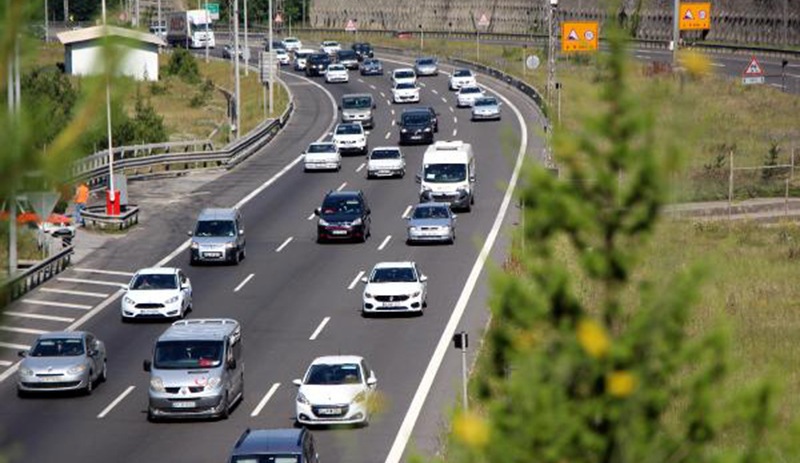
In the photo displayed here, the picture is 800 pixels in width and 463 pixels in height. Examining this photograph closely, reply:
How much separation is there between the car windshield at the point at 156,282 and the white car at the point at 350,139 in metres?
29.7

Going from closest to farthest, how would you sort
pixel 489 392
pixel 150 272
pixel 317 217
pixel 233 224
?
pixel 489 392 → pixel 150 272 → pixel 233 224 → pixel 317 217

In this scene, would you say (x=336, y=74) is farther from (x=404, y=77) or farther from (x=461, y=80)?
(x=461, y=80)

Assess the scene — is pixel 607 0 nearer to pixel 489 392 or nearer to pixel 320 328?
pixel 489 392

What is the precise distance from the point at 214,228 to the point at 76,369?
1558cm

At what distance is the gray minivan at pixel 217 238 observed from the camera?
162ft

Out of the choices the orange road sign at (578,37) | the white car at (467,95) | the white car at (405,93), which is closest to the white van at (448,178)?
the orange road sign at (578,37)

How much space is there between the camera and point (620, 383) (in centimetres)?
798

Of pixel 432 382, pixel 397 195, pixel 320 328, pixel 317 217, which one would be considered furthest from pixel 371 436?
pixel 397 195

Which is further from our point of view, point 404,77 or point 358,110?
point 404,77

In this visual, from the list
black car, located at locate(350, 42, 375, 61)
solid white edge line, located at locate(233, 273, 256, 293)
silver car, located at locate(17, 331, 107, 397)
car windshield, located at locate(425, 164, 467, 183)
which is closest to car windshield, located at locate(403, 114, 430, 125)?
car windshield, located at locate(425, 164, 467, 183)

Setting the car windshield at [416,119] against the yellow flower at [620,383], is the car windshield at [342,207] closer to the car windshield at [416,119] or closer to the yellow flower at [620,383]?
the car windshield at [416,119]

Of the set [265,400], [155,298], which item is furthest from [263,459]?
[155,298]

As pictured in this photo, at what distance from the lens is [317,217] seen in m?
58.2

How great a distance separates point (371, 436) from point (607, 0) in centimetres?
2382
